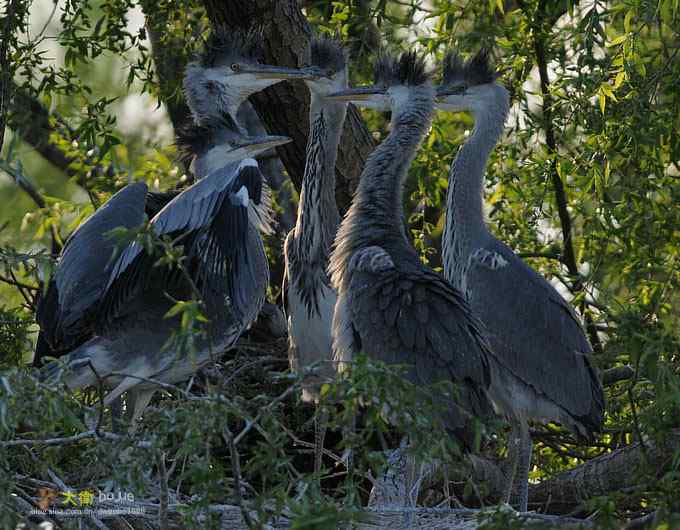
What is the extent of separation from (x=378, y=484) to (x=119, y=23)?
2890 mm

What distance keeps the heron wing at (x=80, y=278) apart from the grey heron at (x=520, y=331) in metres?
1.61

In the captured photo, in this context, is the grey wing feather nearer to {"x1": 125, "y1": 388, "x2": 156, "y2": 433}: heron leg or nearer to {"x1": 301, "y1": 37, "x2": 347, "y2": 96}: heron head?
{"x1": 301, "y1": 37, "x2": 347, "y2": 96}: heron head

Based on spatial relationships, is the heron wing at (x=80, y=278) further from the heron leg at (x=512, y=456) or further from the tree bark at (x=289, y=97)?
the heron leg at (x=512, y=456)

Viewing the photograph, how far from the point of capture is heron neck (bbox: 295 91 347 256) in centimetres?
579

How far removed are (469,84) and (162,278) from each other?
2341mm

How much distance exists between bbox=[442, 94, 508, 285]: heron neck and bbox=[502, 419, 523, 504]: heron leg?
0.80 m

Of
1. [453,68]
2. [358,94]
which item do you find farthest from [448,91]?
[358,94]

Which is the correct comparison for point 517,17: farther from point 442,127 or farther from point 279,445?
point 279,445

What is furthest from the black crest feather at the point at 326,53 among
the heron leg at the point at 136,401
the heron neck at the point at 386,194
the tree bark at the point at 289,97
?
the heron leg at the point at 136,401

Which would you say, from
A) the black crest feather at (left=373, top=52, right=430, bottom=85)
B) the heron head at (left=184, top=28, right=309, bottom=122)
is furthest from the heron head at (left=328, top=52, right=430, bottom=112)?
the heron head at (left=184, top=28, right=309, bottom=122)

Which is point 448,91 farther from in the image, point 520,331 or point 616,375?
point 616,375

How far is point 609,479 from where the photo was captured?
17.0ft

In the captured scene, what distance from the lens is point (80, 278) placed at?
5.04 m

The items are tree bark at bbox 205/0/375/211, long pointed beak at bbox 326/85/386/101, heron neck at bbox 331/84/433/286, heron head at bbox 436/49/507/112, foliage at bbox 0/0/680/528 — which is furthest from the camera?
heron head at bbox 436/49/507/112
